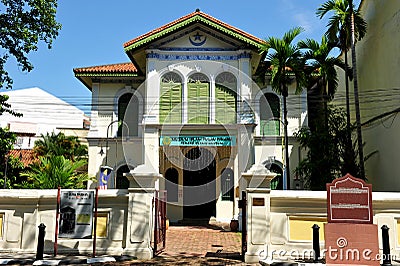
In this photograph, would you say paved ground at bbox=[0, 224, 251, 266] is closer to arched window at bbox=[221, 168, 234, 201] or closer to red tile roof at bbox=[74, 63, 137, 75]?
arched window at bbox=[221, 168, 234, 201]

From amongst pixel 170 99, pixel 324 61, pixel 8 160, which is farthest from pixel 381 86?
pixel 8 160

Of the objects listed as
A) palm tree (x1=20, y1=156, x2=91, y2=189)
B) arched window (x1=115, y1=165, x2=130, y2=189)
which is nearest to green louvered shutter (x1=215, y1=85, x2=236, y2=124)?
arched window (x1=115, y1=165, x2=130, y2=189)

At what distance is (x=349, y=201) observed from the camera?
27.4 ft

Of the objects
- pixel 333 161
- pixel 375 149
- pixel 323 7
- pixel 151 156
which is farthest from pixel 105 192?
pixel 375 149

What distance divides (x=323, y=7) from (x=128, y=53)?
8.43 metres

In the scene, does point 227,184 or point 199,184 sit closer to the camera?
point 227,184

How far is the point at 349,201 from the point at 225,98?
9.89 m

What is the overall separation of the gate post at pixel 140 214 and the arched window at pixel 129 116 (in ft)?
32.0

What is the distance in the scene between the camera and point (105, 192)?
10172 millimetres

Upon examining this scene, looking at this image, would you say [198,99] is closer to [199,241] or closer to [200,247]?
[199,241]

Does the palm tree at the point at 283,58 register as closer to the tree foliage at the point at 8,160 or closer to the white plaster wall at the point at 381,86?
the white plaster wall at the point at 381,86

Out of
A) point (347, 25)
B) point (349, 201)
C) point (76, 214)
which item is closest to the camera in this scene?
point (349, 201)

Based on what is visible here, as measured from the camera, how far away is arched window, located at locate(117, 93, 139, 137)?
64.7 ft

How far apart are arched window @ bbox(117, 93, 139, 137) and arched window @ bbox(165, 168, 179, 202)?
8.50 feet
